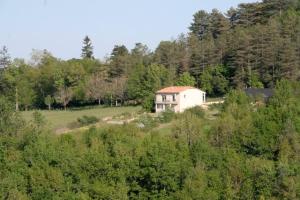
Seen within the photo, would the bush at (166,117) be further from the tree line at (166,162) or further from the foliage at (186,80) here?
the foliage at (186,80)

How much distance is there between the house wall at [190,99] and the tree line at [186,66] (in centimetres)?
229

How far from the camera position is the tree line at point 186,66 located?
3906 cm

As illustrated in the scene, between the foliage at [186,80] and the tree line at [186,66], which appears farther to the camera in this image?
the foliage at [186,80]

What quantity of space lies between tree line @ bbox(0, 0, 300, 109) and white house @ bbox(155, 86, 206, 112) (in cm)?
97

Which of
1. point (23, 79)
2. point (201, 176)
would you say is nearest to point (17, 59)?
point (23, 79)

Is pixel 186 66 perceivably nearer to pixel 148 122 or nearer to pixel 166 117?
pixel 166 117

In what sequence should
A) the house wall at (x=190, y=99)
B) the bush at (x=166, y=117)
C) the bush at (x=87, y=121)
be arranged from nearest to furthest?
the bush at (x=166, y=117) → the bush at (x=87, y=121) → the house wall at (x=190, y=99)

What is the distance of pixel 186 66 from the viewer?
150ft

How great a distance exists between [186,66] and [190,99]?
8680mm

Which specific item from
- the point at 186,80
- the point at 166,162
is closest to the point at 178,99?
the point at 186,80

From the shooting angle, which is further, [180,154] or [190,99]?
[190,99]

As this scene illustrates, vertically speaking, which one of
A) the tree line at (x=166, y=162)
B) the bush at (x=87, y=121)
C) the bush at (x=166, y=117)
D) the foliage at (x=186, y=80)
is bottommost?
the tree line at (x=166, y=162)

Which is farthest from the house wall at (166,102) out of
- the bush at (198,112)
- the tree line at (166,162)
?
the tree line at (166,162)

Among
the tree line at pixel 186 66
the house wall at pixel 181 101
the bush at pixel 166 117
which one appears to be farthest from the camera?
the tree line at pixel 186 66
